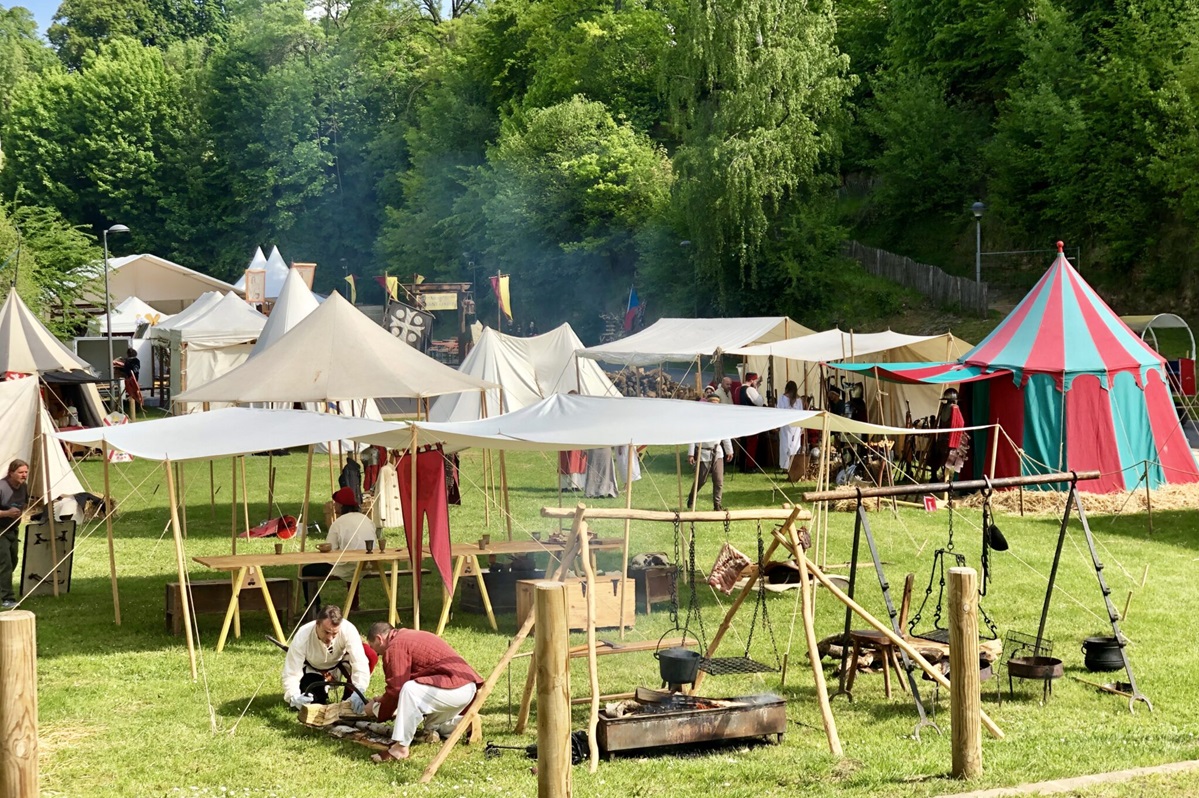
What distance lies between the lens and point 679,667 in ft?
28.1

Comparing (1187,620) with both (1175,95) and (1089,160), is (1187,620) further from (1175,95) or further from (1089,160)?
(1089,160)

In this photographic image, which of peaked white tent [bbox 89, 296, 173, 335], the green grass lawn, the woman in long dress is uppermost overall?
peaked white tent [bbox 89, 296, 173, 335]

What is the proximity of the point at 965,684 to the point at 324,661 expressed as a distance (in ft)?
14.4

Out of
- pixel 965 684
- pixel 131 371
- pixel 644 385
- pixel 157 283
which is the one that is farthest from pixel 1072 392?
pixel 157 283

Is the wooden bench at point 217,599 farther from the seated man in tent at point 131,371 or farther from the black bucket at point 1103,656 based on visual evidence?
the seated man in tent at point 131,371

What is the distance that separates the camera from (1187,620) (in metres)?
11.6

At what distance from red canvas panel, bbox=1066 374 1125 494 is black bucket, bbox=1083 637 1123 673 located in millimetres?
9006

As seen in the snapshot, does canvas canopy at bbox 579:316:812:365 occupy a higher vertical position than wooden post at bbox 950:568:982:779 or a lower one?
higher

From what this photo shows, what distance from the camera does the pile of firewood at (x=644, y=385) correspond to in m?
28.6

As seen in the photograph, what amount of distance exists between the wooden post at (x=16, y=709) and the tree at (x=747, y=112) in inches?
1362

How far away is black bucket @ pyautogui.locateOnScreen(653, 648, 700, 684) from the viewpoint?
855cm

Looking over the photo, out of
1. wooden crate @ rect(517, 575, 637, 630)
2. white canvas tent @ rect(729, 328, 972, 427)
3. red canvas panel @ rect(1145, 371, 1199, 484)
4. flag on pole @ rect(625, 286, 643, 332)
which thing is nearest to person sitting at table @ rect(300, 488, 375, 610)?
wooden crate @ rect(517, 575, 637, 630)

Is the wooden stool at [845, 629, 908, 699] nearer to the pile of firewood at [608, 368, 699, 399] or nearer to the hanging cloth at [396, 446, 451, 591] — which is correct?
the hanging cloth at [396, 446, 451, 591]

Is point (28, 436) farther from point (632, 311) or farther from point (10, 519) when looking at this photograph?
point (632, 311)
